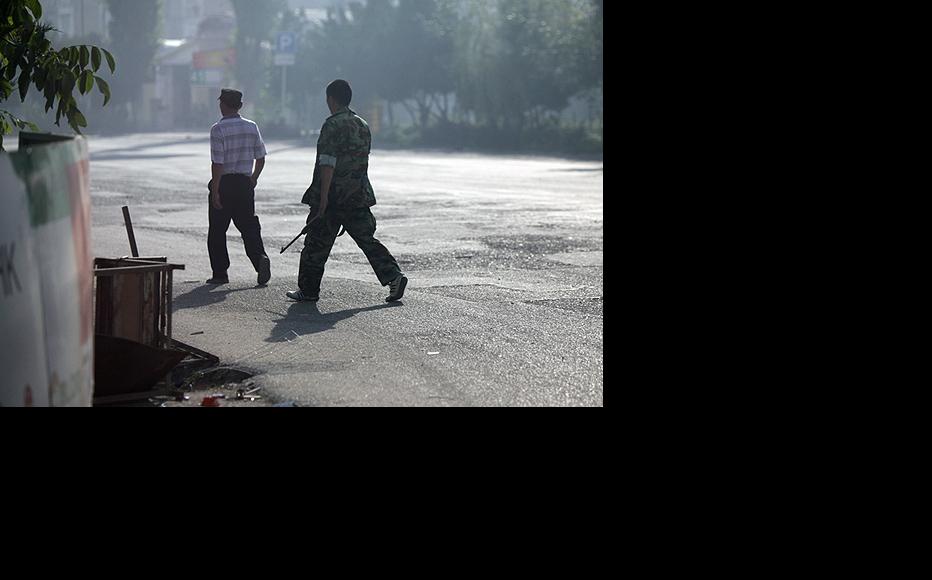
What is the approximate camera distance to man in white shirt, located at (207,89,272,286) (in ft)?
41.0

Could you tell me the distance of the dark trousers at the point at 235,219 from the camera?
41.2 ft

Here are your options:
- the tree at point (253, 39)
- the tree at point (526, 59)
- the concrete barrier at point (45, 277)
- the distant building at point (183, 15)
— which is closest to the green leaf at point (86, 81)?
the concrete barrier at point (45, 277)

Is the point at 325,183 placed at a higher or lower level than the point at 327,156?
lower

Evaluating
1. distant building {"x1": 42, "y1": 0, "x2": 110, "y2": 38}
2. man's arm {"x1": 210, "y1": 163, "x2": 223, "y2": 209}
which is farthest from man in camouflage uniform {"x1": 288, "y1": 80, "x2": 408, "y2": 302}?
distant building {"x1": 42, "y1": 0, "x2": 110, "y2": 38}

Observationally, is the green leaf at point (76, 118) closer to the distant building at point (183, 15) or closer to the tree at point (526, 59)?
the tree at point (526, 59)

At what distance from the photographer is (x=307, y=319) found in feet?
34.4

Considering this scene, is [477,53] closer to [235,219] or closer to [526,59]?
[526,59]

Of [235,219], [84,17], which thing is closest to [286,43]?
[84,17]

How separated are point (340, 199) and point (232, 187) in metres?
1.74

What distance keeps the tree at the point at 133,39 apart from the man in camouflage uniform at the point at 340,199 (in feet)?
237

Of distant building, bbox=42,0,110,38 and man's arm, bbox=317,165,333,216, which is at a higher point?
distant building, bbox=42,0,110,38

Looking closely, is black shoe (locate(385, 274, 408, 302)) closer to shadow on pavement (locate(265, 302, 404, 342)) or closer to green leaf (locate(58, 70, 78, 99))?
shadow on pavement (locate(265, 302, 404, 342))

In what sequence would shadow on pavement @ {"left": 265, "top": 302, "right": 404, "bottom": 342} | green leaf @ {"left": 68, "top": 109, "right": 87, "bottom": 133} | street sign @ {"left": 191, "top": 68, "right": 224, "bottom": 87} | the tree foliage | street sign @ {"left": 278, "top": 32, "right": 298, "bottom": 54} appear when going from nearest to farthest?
green leaf @ {"left": 68, "top": 109, "right": 87, "bottom": 133}
shadow on pavement @ {"left": 265, "top": 302, "right": 404, "bottom": 342}
the tree foliage
street sign @ {"left": 278, "top": 32, "right": 298, "bottom": 54}
street sign @ {"left": 191, "top": 68, "right": 224, "bottom": 87}

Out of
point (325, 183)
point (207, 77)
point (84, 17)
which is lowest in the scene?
point (325, 183)
